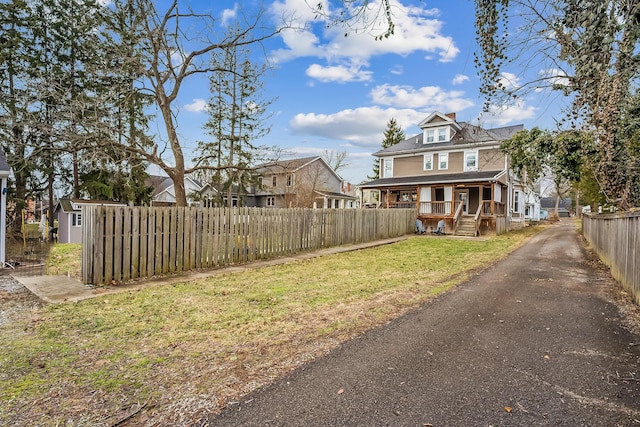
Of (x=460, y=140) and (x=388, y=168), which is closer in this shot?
(x=460, y=140)

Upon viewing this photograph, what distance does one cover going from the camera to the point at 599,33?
339 cm

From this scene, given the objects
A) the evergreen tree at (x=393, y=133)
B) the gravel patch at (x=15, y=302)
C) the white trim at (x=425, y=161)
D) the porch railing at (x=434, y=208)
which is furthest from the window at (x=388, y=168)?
the gravel patch at (x=15, y=302)

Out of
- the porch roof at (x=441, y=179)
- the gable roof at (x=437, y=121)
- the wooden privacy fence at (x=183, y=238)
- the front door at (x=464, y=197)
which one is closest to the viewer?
the wooden privacy fence at (x=183, y=238)

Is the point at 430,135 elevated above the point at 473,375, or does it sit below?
Result: above

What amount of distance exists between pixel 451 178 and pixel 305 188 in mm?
15032

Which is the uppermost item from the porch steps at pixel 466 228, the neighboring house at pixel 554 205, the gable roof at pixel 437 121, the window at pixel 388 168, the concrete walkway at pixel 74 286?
the gable roof at pixel 437 121

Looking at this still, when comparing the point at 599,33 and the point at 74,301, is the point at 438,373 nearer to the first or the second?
the point at 599,33

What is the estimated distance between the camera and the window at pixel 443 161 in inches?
989

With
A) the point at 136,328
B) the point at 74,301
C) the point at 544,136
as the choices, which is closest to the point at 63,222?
the point at 74,301

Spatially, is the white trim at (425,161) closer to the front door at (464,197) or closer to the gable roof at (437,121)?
the gable roof at (437,121)

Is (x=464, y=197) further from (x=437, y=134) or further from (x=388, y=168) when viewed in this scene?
(x=388, y=168)

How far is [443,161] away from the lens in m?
25.3

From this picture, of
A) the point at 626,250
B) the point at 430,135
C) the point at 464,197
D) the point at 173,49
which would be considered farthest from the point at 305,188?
the point at 626,250

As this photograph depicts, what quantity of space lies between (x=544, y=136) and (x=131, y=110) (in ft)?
45.9
